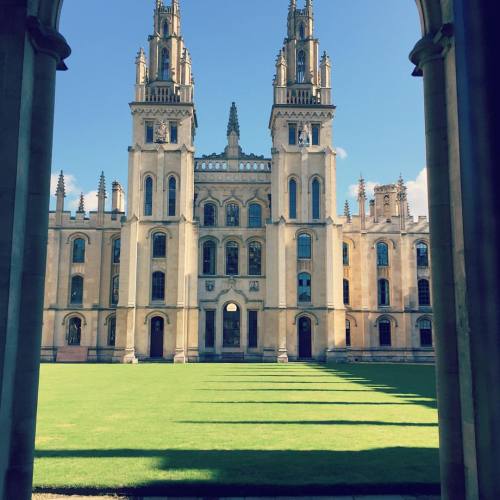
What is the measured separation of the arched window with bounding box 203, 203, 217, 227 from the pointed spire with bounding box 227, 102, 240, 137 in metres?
8.17

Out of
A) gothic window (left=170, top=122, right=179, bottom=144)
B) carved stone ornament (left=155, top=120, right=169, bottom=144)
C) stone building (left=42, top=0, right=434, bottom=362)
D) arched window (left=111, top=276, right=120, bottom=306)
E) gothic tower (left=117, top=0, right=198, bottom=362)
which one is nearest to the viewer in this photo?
gothic tower (left=117, top=0, right=198, bottom=362)

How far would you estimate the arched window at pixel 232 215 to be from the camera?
5088 cm

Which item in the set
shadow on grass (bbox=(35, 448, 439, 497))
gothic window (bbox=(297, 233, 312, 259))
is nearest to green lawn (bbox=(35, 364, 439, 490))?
shadow on grass (bbox=(35, 448, 439, 497))

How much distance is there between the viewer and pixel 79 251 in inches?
2044

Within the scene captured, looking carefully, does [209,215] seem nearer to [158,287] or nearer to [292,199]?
[292,199]

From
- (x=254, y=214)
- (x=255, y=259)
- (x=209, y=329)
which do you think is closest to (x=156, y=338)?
(x=209, y=329)

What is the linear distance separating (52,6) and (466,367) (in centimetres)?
748

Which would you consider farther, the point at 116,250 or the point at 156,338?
the point at 116,250

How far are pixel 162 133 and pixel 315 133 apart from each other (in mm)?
13695

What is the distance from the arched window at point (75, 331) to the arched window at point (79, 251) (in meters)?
5.43

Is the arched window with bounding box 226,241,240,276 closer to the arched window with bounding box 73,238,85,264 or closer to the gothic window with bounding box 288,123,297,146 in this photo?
the gothic window with bounding box 288,123,297,146

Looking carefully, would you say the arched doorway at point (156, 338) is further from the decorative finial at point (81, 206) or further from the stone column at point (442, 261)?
the stone column at point (442, 261)

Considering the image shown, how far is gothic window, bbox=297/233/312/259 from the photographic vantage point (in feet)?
Result: 158

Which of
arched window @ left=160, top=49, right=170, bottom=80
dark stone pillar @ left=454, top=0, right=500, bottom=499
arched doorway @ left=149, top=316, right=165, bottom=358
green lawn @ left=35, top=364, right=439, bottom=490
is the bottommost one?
green lawn @ left=35, top=364, right=439, bottom=490
